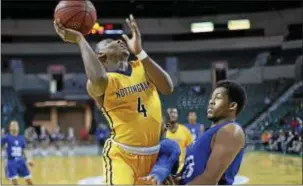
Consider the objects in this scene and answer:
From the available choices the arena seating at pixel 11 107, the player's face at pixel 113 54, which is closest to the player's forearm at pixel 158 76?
the player's face at pixel 113 54

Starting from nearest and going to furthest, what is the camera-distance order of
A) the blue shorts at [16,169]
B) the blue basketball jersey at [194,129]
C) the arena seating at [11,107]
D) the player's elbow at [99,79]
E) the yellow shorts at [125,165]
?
the player's elbow at [99,79]
the yellow shorts at [125,165]
the blue basketball jersey at [194,129]
the blue shorts at [16,169]
the arena seating at [11,107]

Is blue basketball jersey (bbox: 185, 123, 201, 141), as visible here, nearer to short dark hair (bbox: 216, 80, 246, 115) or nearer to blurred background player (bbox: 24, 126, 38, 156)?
short dark hair (bbox: 216, 80, 246, 115)

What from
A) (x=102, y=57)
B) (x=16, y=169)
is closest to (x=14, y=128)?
(x=16, y=169)

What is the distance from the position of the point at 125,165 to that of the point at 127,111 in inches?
14.8

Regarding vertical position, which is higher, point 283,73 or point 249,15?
point 249,15

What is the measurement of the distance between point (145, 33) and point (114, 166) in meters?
28.9

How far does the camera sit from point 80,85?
30.0 metres

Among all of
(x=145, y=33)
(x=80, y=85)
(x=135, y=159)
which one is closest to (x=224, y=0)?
(x=145, y=33)

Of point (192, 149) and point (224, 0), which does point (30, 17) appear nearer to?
point (224, 0)

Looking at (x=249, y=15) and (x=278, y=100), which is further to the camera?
(x=249, y=15)

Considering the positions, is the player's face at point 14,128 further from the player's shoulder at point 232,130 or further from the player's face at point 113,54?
the player's shoulder at point 232,130

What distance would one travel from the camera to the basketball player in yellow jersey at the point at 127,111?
367 cm

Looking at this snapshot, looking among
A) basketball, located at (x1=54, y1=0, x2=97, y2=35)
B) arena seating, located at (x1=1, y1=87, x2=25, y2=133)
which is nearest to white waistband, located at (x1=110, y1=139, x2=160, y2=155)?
basketball, located at (x1=54, y1=0, x2=97, y2=35)

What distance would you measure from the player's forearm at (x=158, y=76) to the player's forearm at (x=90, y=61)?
0.32m
